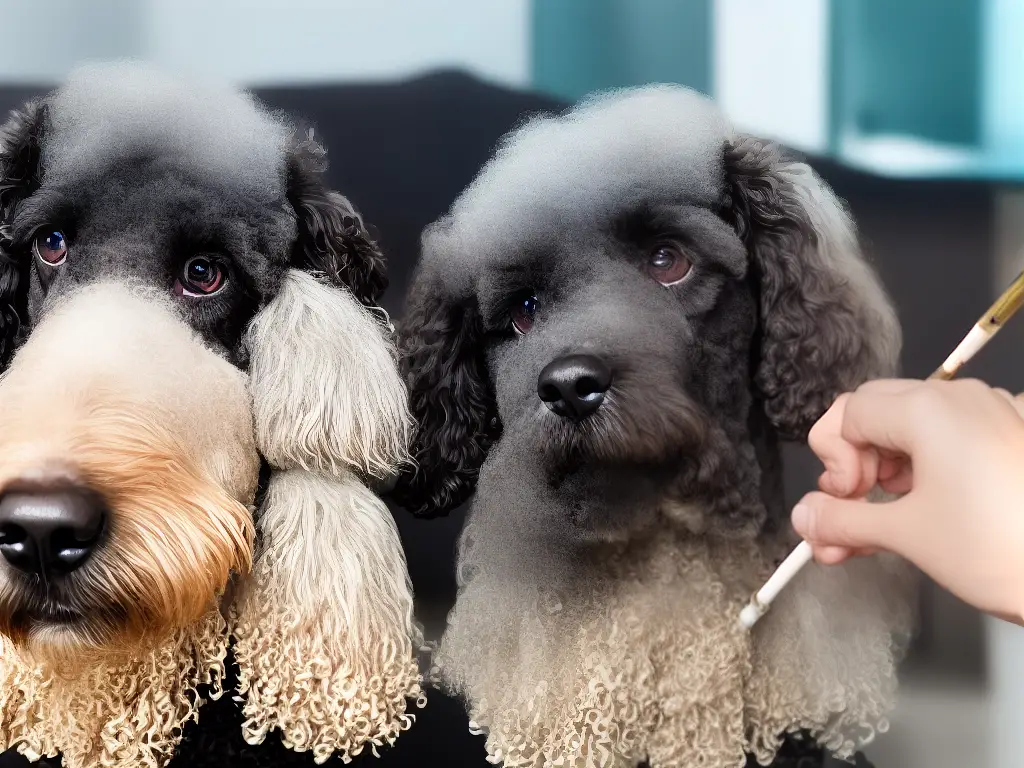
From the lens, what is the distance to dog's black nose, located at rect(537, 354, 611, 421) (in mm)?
708

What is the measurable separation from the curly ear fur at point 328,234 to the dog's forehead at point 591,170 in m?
0.06

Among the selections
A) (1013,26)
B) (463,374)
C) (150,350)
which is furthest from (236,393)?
(1013,26)

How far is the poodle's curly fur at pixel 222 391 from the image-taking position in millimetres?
A: 687

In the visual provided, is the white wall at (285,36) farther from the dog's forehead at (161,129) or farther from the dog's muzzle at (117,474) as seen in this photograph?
the dog's muzzle at (117,474)

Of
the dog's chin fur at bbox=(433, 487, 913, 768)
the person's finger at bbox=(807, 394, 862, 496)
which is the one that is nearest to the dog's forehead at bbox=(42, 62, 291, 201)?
the dog's chin fur at bbox=(433, 487, 913, 768)

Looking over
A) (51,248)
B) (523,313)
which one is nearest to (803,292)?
A: (523,313)

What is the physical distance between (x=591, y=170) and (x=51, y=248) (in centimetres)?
42

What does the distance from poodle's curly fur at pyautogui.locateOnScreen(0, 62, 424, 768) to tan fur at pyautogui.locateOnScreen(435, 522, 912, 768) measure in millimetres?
82

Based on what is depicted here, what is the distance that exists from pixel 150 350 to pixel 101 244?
0.31 feet

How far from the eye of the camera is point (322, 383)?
2.38 feet

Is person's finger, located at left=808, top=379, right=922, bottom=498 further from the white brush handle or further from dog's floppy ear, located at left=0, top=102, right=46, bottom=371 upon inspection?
dog's floppy ear, located at left=0, top=102, right=46, bottom=371

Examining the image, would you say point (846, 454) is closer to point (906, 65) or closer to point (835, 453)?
point (835, 453)

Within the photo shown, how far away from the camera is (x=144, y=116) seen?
28.9 inches

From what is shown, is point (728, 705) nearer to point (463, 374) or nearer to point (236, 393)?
point (463, 374)
